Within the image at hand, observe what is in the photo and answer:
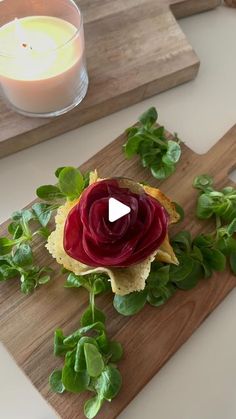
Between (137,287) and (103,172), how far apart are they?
17cm

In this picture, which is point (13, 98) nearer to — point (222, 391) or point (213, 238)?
point (213, 238)

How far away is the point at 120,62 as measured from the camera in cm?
61

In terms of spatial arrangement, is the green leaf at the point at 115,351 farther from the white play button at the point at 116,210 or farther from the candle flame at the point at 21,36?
the candle flame at the point at 21,36

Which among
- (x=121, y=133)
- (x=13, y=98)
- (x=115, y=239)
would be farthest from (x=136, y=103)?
(x=115, y=239)

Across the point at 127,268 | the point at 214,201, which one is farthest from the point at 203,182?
the point at 127,268

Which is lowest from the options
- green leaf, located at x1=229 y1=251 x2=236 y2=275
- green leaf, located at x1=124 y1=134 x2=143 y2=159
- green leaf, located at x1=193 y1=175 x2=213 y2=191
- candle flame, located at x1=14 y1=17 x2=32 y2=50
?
green leaf, located at x1=229 y1=251 x2=236 y2=275

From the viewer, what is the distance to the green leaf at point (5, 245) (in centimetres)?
49

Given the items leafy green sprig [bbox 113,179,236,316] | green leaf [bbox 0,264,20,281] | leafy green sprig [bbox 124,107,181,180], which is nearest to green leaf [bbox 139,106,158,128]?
leafy green sprig [bbox 124,107,181,180]

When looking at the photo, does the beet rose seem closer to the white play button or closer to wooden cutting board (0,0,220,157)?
the white play button

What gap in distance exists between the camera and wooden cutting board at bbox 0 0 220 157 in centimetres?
58

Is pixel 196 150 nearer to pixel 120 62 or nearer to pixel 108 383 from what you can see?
pixel 120 62

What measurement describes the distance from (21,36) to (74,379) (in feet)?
1.15

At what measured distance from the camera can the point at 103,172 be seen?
55cm

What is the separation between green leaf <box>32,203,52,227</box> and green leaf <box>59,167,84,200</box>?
0.04 metres
